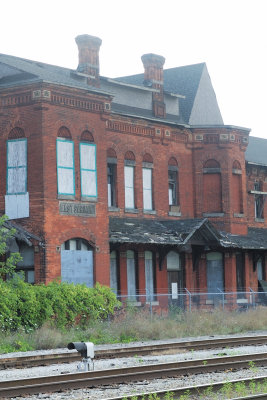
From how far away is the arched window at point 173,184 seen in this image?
38656mm

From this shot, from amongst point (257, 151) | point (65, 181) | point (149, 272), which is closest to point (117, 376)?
point (65, 181)

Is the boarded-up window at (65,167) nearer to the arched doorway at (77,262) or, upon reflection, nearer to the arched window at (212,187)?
the arched doorway at (77,262)

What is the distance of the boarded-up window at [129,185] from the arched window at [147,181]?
84 centimetres

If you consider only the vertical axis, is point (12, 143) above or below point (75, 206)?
above

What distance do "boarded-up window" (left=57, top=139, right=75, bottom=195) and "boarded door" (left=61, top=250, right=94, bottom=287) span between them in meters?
2.25

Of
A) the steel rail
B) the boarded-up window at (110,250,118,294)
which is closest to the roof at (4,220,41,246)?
the boarded-up window at (110,250,118,294)

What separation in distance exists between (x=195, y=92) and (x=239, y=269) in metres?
9.29

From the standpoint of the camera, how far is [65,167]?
30.5 meters

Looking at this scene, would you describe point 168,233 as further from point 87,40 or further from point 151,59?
point 87,40

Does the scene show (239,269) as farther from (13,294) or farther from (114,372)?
(114,372)

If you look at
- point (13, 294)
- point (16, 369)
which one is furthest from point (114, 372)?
point (13, 294)

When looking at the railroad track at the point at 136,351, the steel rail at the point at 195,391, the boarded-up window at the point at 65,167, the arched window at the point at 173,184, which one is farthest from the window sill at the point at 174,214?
the steel rail at the point at 195,391

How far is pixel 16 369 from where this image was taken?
680 inches

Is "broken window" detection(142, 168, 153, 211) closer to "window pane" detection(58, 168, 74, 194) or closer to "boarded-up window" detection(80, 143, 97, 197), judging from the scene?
"boarded-up window" detection(80, 143, 97, 197)
